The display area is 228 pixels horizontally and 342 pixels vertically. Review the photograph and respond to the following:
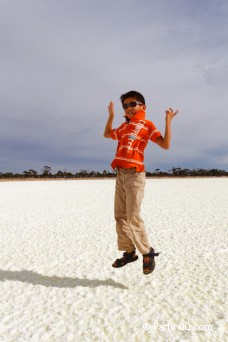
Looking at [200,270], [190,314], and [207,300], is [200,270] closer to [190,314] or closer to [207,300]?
[207,300]

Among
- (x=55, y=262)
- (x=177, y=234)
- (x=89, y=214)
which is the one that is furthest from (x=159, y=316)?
(x=89, y=214)

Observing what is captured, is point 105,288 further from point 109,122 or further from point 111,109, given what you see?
point 111,109

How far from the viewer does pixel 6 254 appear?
4102 millimetres

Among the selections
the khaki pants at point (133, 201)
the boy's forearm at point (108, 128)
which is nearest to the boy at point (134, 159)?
the khaki pants at point (133, 201)

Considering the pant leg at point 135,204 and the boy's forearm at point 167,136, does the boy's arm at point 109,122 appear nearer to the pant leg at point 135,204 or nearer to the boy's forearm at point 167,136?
the pant leg at point 135,204

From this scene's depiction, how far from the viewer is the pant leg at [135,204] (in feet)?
9.44

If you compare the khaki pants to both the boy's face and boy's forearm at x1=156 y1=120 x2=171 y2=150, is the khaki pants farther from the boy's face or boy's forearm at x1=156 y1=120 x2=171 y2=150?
the boy's face

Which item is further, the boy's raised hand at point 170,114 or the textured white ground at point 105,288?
the boy's raised hand at point 170,114

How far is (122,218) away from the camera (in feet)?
10.1

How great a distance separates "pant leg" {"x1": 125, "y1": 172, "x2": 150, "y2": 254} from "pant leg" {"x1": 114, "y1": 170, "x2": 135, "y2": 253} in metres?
0.12

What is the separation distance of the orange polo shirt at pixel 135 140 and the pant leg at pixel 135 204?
89 mm

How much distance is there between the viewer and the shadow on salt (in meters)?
3.02

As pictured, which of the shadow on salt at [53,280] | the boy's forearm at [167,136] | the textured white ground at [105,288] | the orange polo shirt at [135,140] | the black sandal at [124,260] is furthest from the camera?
the black sandal at [124,260]

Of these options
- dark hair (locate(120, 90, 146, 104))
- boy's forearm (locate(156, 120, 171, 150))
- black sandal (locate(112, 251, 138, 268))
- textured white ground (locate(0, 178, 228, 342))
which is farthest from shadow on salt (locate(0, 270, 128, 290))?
dark hair (locate(120, 90, 146, 104))
